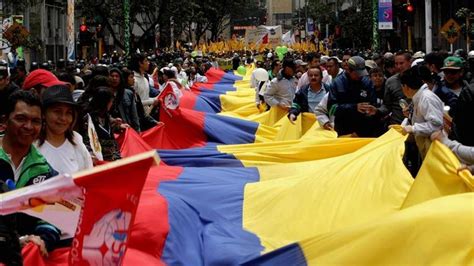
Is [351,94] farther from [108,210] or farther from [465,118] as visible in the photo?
[108,210]

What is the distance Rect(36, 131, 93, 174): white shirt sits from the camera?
19.6 ft

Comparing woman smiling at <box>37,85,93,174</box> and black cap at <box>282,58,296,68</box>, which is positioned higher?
black cap at <box>282,58,296,68</box>

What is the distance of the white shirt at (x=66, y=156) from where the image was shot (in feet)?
19.6

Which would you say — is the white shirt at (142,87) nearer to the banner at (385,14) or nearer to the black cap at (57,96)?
the black cap at (57,96)

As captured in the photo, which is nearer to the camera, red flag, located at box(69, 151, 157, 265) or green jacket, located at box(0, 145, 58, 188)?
red flag, located at box(69, 151, 157, 265)

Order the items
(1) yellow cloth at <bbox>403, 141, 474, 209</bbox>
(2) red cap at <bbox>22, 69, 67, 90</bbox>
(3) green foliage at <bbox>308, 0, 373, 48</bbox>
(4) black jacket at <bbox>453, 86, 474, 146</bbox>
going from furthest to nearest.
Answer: (3) green foliage at <bbox>308, 0, 373, 48</bbox>, (2) red cap at <bbox>22, 69, 67, 90</bbox>, (4) black jacket at <bbox>453, 86, 474, 146</bbox>, (1) yellow cloth at <bbox>403, 141, 474, 209</bbox>

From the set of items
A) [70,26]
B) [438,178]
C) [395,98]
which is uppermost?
[70,26]

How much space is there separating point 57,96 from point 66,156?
1.46ft

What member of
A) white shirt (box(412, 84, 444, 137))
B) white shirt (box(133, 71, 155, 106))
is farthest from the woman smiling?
white shirt (box(133, 71, 155, 106))

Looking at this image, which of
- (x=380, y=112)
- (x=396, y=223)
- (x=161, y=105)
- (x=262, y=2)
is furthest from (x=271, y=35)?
(x=262, y=2)

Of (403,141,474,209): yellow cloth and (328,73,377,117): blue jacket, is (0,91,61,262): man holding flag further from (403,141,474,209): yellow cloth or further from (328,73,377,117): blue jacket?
(328,73,377,117): blue jacket

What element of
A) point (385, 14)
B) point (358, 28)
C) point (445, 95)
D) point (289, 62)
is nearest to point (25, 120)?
point (445, 95)

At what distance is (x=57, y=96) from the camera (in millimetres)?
5832

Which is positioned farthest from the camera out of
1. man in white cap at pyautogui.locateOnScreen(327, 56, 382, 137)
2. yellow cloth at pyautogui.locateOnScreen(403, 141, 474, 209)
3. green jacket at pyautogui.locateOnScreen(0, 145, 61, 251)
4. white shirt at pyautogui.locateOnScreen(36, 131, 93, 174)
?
man in white cap at pyautogui.locateOnScreen(327, 56, 382, 137)
